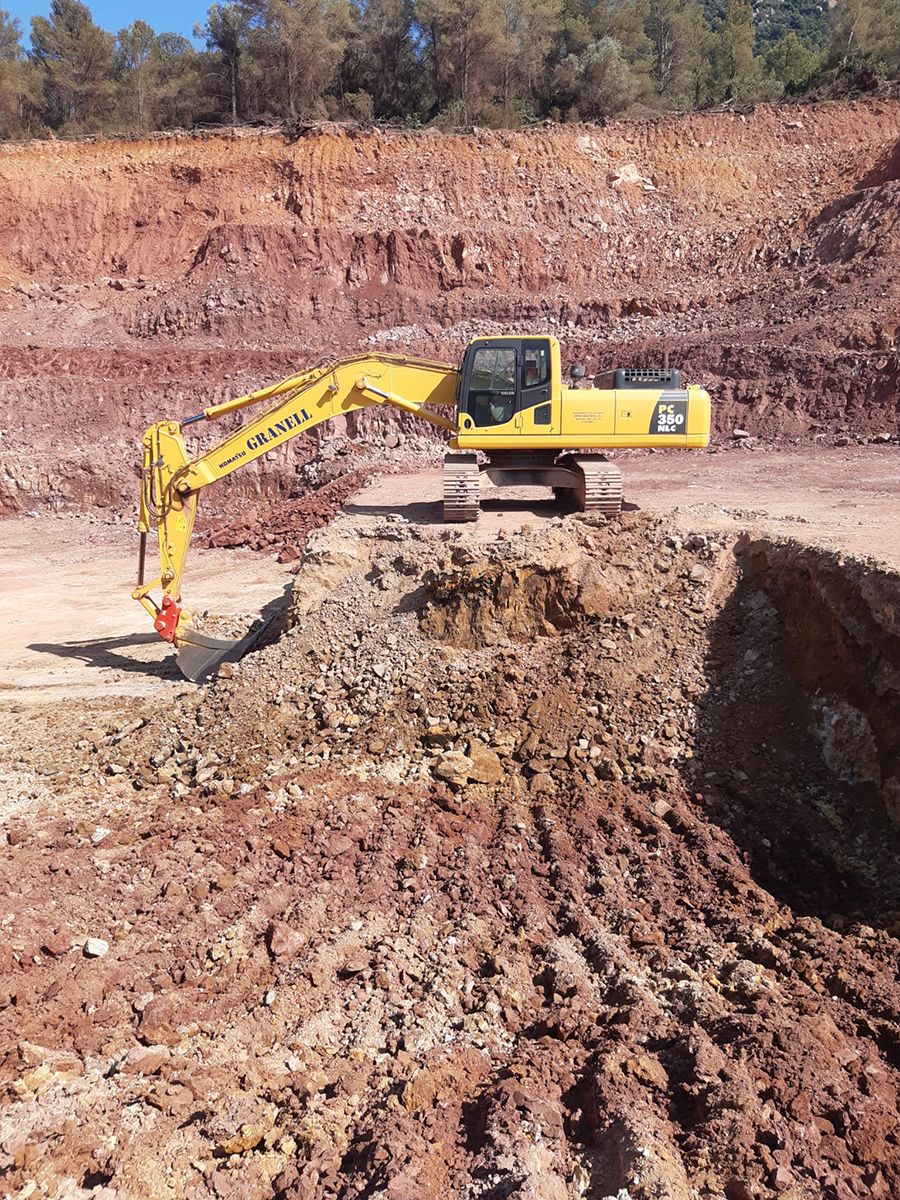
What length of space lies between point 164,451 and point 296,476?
1083 cm

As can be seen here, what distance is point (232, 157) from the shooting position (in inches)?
1081

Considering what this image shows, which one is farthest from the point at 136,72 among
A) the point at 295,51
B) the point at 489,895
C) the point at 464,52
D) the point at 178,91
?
the point at 489,895

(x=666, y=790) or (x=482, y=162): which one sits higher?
(x=482, y=162)

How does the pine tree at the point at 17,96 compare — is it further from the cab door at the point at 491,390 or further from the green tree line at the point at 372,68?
the cab door at the point at 491,390

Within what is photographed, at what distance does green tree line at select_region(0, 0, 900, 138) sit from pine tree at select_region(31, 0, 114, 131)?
0.17 feet

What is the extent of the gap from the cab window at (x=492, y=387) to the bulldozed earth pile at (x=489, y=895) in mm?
1508

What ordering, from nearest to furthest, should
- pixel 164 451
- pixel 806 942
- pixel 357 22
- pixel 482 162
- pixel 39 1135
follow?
pixel 39 1135, pixel 806 942, pixel 164 451, pixel 482 162, pixel 357 22

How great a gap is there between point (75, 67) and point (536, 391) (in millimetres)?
31964

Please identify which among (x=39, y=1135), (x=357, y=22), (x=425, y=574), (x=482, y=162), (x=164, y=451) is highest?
(x=357, y=22)

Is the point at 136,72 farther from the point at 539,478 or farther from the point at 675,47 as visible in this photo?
the point at 539,478

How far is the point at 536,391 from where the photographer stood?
29.5 ft

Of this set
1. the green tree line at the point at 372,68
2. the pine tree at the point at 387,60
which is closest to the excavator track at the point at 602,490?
the green tree line at the point at 372,68

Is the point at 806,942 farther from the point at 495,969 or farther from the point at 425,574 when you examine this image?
the point at 425,574

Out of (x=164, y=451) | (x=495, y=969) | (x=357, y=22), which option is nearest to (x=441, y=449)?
(x=164, y=451)
